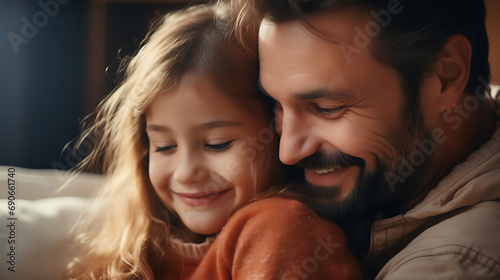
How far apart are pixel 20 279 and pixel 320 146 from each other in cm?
69

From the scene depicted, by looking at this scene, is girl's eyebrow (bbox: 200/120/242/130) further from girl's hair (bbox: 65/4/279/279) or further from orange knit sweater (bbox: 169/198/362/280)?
orange knit sweater (bbox: 169/198/362/280)

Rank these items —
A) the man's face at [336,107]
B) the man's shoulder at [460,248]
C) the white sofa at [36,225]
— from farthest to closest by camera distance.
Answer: the white sofa at [36,225]
the man's face at [336,107]
the man's shoulder at [460,248]

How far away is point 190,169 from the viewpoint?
0.91m

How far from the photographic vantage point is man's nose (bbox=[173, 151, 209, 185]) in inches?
35.9

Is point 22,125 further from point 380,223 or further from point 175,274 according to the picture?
point 380,223

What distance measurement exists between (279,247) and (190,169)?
10.0 inches

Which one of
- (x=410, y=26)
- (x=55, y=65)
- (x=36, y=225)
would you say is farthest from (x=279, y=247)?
(x=55, y=65)

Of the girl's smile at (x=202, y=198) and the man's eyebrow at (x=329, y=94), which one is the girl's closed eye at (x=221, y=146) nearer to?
the girl's smile at (x=202, y=198)

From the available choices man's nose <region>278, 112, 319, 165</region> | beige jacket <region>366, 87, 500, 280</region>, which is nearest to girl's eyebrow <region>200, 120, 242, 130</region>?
man's nose <region>278, 112, 319, 165</region>

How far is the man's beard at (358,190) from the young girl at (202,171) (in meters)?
0.05

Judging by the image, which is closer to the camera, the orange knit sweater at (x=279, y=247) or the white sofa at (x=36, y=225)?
the orange knit sweater at (x=279, y=247)

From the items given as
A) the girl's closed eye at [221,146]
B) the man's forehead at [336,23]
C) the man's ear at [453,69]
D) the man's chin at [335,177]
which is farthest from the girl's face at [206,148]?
the man's ear at [453,69]

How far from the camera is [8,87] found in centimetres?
129

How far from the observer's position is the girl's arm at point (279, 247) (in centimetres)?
73
